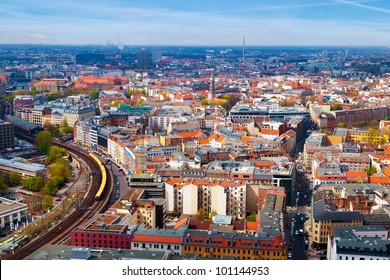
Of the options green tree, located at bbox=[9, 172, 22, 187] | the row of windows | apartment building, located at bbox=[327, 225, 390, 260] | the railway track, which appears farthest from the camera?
green tree, located at bbox=[9, 172, 22, 187]

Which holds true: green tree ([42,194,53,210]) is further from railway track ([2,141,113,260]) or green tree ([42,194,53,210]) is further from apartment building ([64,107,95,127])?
apartment building ([64,107,95,127])

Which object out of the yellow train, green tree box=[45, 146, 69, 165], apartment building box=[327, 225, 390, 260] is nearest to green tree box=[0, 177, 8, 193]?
the yellow train

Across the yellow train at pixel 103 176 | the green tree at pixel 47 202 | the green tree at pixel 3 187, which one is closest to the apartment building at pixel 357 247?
the yellow train at pixel 103 176

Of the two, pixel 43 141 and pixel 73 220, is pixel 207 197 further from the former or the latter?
pixel 43 141

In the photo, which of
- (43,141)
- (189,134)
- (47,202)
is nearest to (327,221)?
(47,202)

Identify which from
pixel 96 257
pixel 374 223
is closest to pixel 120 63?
pixel 374 223

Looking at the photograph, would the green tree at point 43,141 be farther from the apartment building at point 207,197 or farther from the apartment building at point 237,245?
the apartment building at point 237,245
